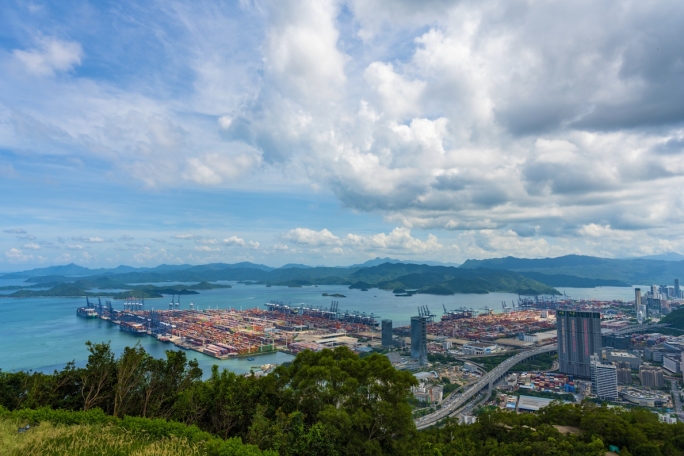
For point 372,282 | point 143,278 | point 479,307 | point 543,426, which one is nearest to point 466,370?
point 543,426

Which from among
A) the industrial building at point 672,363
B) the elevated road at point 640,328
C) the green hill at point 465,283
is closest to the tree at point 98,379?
the industrial building at point 672,363

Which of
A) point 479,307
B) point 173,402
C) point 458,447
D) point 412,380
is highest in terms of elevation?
point 412,380

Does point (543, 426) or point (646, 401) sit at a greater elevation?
point (543, 426)

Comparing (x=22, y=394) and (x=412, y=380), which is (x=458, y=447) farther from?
(x=22, y=394)

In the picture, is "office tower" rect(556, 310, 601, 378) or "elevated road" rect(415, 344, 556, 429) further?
"office tower" rect(556, 310, 601, 378)

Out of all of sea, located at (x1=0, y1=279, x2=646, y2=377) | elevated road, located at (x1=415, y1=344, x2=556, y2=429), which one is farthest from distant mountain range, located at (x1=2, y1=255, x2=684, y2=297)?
elevated road, located at (x1=415, y1=344, x2=556, y2=429)

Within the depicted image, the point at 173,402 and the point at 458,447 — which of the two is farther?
the point at 458,447

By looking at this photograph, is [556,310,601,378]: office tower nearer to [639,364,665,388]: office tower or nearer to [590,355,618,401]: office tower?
[639,364,665,388]: office tower
